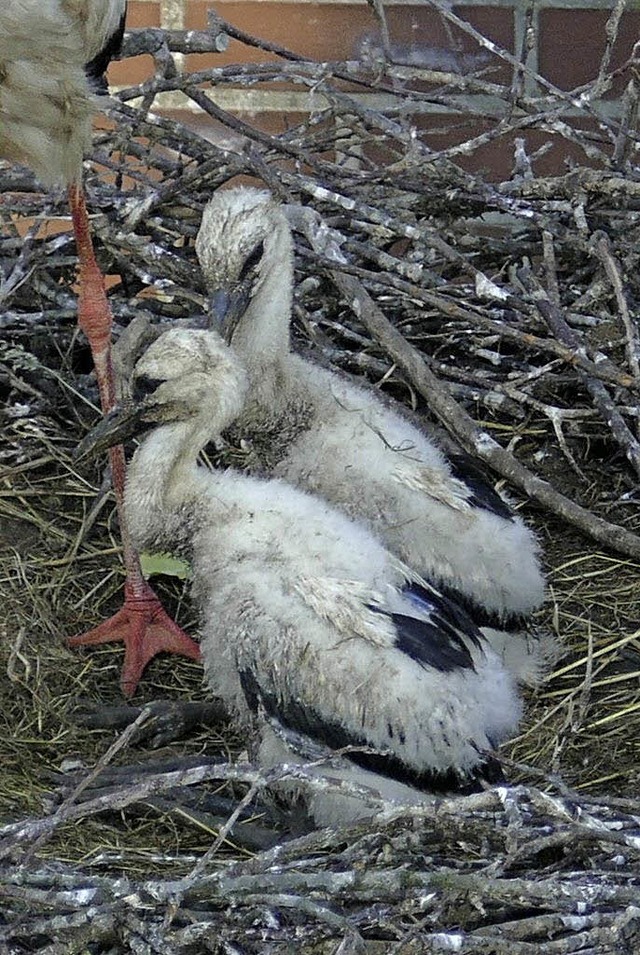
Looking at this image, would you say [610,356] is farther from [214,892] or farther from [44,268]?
[214,892]

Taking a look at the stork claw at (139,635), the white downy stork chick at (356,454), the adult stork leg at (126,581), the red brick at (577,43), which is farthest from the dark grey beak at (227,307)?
the red brick at (577,43)

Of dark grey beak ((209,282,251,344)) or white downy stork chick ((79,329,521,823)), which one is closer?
white downy stork chick ((79,329,521,823))

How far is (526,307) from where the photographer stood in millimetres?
2670

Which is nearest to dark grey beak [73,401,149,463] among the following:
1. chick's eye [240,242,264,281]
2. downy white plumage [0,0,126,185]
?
chick's eye [240,242,264,281]

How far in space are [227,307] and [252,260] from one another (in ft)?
0.29

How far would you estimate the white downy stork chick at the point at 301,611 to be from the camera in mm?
2008

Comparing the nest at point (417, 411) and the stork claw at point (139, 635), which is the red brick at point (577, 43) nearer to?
the nest at point (417, 411)

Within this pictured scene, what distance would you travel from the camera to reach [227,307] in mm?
2480

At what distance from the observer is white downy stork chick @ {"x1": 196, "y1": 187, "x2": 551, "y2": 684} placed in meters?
2.30

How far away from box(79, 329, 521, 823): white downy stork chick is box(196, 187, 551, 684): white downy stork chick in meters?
0.11

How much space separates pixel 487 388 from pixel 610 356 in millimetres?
227

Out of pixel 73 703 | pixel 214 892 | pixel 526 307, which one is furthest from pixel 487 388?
pixel 214 892

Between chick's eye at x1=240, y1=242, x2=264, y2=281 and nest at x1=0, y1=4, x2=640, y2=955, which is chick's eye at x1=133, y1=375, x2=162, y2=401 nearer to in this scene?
chick's eye at x1=240, y1=242, x2=264, y2=281

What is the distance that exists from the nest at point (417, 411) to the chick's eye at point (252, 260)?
6.2 inches
